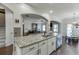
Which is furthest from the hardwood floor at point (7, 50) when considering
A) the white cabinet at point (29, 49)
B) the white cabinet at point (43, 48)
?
the white cabinet at point (43, 48)

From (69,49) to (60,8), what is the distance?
791 millimetres

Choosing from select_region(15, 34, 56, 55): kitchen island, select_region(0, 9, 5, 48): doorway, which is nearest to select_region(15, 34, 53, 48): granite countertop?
select_region(15, 34, 56, 55): kitchen island

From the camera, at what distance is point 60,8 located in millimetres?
1822

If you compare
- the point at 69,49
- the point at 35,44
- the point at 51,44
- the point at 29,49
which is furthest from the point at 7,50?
the point at 69,49

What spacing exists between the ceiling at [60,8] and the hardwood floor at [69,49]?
0.56m

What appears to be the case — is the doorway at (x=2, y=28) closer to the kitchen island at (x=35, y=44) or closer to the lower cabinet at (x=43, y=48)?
the kitchen island at (x=35, y=44)

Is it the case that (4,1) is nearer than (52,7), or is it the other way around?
(4,1)

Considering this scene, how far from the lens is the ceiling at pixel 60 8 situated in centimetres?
169

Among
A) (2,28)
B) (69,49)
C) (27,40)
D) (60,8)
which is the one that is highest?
(60,8)

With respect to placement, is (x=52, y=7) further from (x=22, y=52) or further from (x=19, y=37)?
(x=22, y=52)

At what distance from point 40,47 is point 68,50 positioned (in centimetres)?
53

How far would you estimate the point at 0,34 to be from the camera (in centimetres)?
166

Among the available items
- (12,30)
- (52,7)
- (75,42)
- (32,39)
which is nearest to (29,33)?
(32,39)

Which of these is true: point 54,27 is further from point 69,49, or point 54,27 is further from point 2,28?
point 2,28
